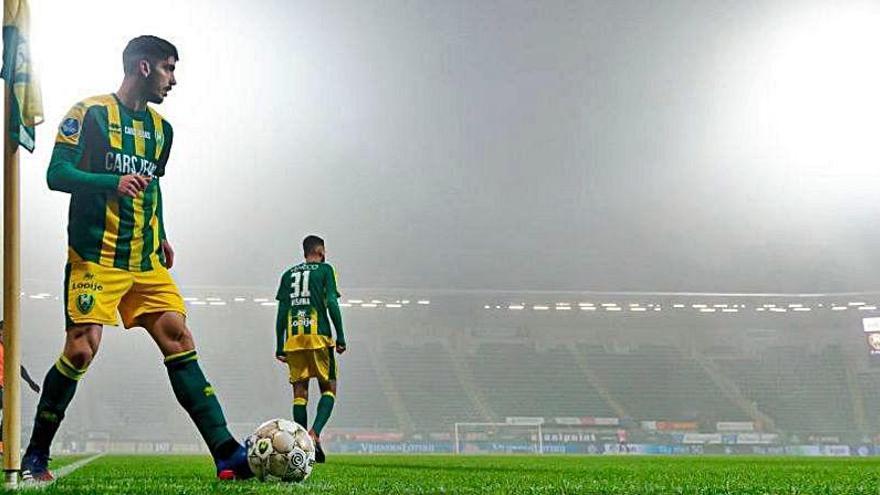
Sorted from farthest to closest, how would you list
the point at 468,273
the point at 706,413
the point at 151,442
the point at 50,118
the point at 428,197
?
the point at 468,273
the point at 428,197
the point at 706,413
the point at 50,118
the point at 151,442

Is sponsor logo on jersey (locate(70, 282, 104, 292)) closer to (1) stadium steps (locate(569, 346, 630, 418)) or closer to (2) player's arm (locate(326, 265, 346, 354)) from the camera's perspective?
(2) player's arm (locate(326, 265, 346, 354))

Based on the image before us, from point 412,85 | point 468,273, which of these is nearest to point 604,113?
point 412,85

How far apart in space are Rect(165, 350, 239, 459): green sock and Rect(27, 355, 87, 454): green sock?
1.26ft

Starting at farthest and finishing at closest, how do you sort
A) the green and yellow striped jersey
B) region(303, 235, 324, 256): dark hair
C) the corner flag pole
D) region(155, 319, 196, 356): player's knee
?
region(303, 235, 324, 256): dark hair
region(155, 319, 196, 356): player's knee
the green and yellow striped jersey
the corner flag pole

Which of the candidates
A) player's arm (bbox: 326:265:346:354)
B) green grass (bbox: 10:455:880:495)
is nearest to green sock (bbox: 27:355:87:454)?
green grass (bbox: 10:455:880:495)

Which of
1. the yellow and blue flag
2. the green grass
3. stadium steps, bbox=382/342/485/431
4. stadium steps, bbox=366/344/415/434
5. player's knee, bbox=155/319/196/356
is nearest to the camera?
the yellow and blue flag

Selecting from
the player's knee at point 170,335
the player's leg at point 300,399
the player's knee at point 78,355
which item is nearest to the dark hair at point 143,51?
the player's knee at point 170,335

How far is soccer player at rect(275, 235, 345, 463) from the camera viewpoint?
6.86 meters

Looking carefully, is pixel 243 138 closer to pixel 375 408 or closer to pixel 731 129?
pixel 375 408

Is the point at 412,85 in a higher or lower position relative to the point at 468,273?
higher

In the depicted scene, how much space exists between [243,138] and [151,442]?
9.36 m

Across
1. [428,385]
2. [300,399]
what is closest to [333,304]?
[300,399]

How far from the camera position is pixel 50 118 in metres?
22.6

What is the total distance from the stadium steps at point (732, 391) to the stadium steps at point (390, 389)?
405 inches
